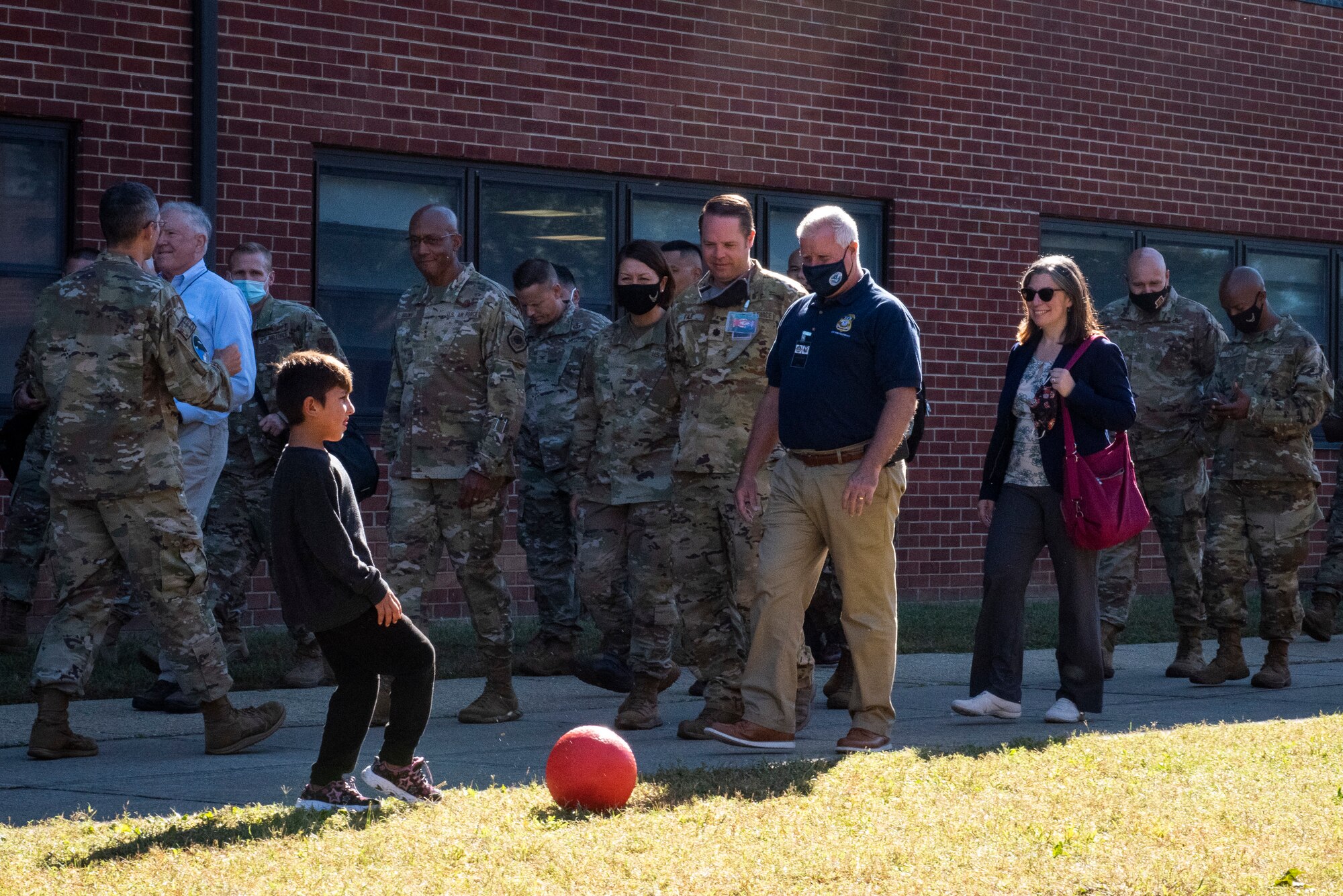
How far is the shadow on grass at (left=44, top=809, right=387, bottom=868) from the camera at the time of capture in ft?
16.1

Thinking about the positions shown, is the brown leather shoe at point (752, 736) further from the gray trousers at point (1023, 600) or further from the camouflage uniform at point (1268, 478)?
the camouflage uniform at point (1268, 478)

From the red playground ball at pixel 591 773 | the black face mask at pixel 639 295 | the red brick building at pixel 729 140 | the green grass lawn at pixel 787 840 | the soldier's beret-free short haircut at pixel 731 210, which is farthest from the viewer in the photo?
the red brick building at pixel 729 140

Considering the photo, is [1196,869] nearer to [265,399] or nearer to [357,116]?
[265,399]

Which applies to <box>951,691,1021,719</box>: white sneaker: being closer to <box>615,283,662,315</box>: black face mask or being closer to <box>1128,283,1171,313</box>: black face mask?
<box>615,283,662,315</box>: black face mask

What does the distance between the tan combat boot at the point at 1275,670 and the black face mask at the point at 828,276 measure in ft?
13.2

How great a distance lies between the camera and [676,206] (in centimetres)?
1354

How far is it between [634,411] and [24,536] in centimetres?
413

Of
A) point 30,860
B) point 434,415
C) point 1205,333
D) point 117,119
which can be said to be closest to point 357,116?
point 117,119

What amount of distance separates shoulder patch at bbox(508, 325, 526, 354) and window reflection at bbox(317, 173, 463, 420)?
424 cm

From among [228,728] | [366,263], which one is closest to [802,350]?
[228,728]

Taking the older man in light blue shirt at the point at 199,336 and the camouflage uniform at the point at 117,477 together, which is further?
the older man in light blue shirt at the point at 199,336

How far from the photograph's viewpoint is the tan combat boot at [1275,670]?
9406mm

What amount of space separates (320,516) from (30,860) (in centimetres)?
133

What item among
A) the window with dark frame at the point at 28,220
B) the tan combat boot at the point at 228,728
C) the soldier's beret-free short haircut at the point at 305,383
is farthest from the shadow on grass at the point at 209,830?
the window with dark frame at the point at 28,220
